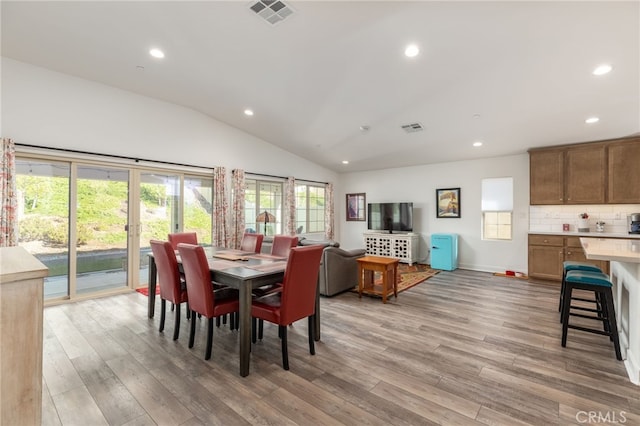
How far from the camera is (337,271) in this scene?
4.59 m

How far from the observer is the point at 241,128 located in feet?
20.6

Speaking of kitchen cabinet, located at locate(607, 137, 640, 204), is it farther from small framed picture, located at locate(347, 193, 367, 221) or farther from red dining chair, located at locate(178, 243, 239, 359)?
red dining chair, located at locate(178, 243, 239, 359)

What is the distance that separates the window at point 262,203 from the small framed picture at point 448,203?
3962mm

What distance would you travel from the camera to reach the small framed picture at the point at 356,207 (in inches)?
335

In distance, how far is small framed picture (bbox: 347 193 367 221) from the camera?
335 inches

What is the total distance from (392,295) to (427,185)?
12.2ft

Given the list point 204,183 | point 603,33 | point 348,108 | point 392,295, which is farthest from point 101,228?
point 603,33

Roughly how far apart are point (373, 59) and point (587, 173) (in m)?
4.68

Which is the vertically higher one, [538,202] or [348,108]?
[348,108]

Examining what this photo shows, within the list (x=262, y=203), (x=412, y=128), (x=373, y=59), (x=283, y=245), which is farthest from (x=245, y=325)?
(x=262, y=203)

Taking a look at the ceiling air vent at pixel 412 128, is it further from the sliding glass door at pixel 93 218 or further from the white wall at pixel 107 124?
the sliding glass door at pixel 93 218

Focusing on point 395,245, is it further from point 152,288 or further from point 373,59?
point 152,288

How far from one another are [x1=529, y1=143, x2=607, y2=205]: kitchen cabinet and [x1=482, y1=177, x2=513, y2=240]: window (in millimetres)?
582

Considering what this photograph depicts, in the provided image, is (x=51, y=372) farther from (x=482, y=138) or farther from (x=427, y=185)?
(x=427, y=185)
